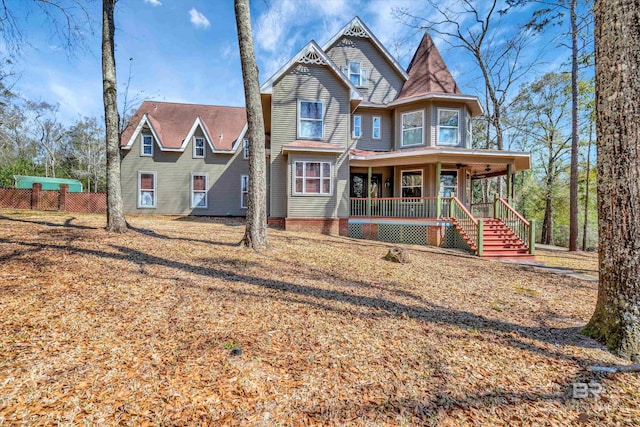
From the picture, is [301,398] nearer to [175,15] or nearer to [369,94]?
[175,15]

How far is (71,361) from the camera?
2631mm

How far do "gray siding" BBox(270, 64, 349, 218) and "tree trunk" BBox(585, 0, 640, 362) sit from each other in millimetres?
10093

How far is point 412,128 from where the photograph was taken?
46.9ft

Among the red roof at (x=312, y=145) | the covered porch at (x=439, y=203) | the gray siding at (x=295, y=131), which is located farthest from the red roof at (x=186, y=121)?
the covered porch at (x=439, y=203)

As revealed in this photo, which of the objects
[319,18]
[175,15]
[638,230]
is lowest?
[638,230]

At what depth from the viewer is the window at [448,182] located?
14688 mm

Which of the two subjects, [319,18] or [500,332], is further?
[319,18]

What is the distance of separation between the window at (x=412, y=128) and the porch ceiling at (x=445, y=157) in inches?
79.3

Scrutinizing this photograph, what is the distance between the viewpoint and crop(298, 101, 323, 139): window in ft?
43.7

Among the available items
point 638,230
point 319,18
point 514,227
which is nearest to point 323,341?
point 638,230

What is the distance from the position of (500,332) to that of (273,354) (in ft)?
10.2

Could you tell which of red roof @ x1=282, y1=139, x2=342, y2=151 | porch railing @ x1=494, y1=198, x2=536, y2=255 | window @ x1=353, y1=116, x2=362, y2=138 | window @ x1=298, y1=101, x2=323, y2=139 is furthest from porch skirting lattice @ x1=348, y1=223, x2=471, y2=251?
window @ x1=353, y1=116, x2=362, y2=138

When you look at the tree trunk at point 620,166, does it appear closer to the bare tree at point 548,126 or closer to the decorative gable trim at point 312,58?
the decorative gable trim at point 312,58

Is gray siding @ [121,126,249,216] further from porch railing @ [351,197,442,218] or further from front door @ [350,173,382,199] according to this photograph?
porch railing @ [351,197,442,218]
